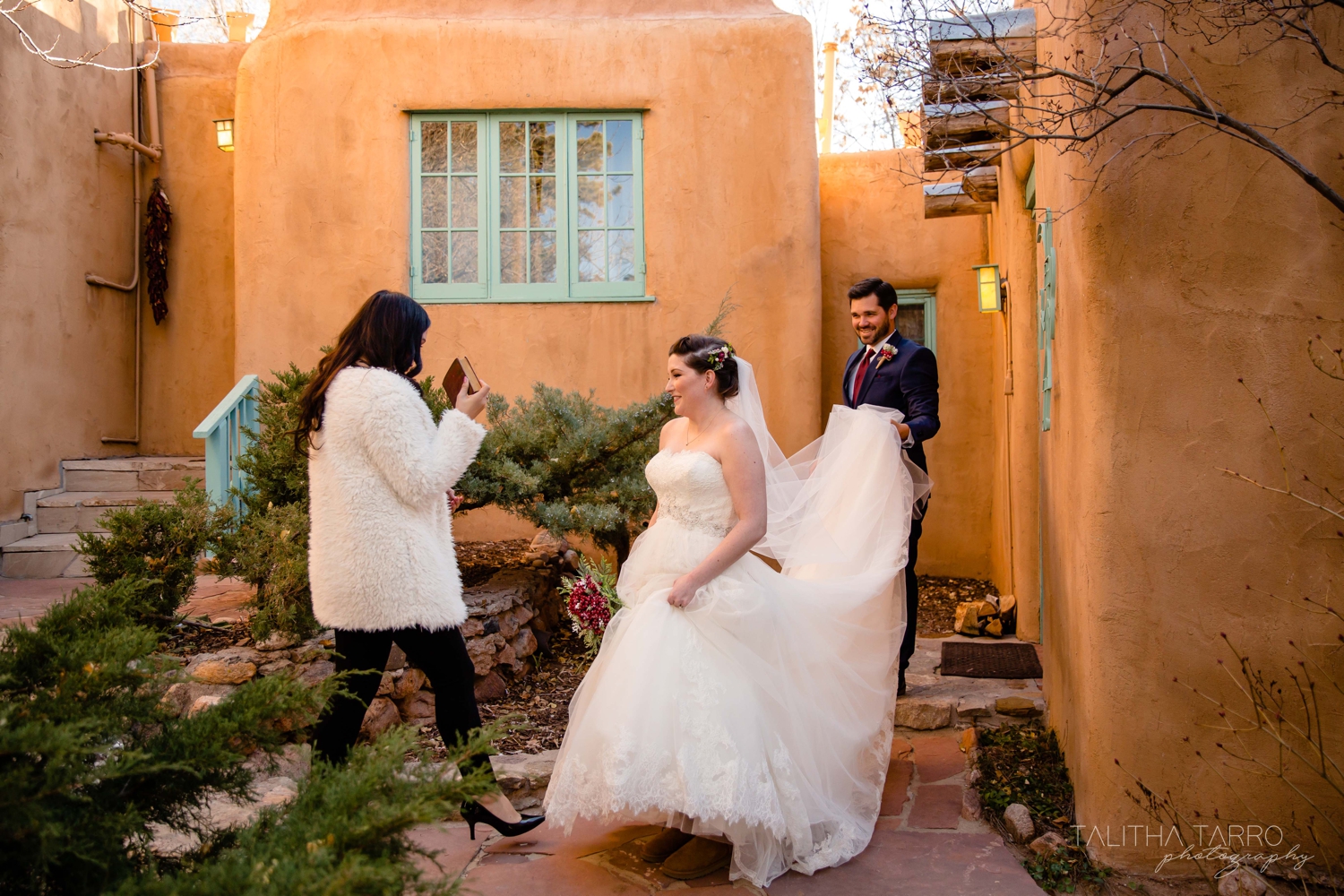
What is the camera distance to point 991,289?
7527 millimetres

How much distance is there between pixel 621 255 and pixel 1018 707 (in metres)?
4.85

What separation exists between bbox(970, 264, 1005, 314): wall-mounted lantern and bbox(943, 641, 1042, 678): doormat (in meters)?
2.66

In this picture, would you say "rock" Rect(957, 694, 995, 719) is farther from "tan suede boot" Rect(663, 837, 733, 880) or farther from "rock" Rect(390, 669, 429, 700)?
"rock" Rect(390, 669, 429, 700)

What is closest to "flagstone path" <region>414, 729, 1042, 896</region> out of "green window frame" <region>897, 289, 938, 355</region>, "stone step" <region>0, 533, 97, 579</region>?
"stone step" <region>0, 533, 97, 579</region>

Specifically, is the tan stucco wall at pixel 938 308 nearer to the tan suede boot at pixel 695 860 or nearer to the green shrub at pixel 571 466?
the green shrub at pixel 571 466

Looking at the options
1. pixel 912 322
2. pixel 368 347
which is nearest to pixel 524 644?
pixel 368 347

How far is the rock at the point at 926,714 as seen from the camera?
15.8 feet

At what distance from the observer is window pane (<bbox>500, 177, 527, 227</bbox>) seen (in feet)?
26.2

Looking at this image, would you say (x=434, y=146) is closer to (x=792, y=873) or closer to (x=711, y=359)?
(x=711, y=359)

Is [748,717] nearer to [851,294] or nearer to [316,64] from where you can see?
[851,294]

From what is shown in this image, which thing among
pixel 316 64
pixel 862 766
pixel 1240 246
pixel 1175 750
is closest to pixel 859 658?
pixel 862 766

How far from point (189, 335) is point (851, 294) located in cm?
712

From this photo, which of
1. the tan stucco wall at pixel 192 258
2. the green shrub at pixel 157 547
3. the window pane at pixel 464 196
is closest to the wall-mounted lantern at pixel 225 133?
the tan stucco wall at pixel 192 258

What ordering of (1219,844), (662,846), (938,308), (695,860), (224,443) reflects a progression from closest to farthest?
(1219,844) → (695,860) → (662,846) → (224,443) → (938,308)
